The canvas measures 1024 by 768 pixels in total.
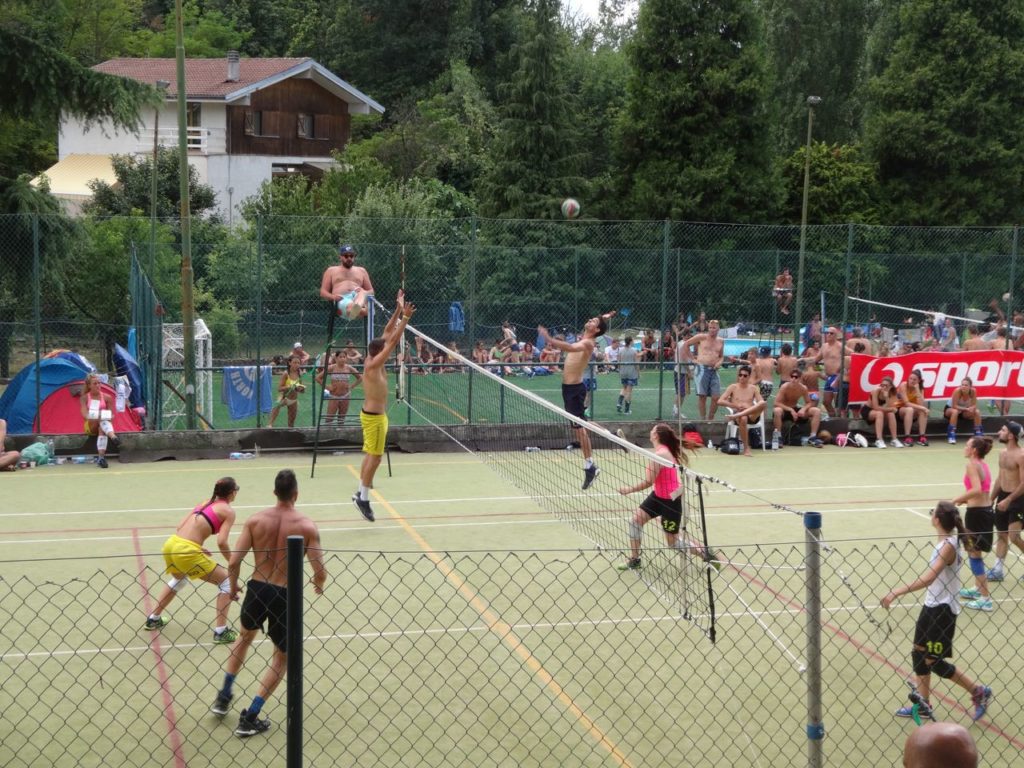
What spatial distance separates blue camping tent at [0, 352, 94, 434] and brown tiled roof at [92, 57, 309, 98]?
29568mm

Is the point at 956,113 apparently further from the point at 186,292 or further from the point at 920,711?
the point at 920,711

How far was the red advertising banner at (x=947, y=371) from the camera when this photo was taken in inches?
857

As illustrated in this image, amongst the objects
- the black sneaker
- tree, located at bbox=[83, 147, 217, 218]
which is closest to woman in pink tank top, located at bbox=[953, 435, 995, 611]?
the black sneaker

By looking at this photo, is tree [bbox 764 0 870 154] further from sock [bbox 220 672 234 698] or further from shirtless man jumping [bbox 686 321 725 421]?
sock [bbox 220 672 234 698]

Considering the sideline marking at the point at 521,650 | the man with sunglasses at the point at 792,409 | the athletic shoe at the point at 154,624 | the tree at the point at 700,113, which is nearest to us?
the sideline marking at the point at 521,650

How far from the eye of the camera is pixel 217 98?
46781 millimetres

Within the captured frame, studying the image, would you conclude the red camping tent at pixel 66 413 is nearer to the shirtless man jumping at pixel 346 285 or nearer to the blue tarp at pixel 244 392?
the blue tarp at pixel 244 392

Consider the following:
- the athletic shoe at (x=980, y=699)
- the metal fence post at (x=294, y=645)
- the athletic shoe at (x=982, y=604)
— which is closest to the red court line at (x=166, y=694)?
the metal fence post at (x=294, y=645)

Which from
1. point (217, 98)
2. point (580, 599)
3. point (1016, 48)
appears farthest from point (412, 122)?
point (580, 599)

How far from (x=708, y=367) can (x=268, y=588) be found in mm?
14831

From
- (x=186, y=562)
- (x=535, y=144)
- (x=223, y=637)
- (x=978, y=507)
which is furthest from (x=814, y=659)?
(x=535, y=144)

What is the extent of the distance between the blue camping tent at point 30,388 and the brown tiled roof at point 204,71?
2957 centimetres

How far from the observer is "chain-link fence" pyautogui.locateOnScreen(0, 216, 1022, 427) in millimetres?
Answer: 21875

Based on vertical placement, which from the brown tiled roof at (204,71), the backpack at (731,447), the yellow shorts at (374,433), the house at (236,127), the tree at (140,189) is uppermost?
the brown tiled roof at (204,71)
